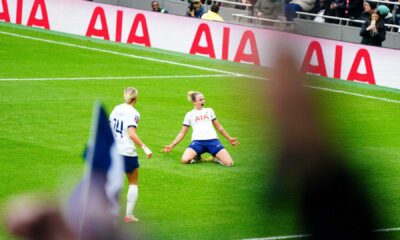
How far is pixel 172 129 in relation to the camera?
2120 cm

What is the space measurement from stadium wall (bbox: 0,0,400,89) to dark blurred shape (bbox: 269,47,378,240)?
2367 cm

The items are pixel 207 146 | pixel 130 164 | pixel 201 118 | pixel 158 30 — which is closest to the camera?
pixel 130 164

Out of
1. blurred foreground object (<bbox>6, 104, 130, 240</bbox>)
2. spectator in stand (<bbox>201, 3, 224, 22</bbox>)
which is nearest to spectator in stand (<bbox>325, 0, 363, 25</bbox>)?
spectator in stand (<bbox>201, 3, 224, 22</bbox>)

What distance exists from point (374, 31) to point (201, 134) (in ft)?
42.4

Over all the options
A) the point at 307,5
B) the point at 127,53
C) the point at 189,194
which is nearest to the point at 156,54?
the point at 127,53

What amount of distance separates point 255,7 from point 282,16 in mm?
259

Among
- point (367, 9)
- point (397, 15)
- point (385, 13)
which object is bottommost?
point (397, 15)

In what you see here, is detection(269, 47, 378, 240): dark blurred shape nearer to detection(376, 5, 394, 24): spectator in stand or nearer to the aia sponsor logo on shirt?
the aia sponsor logo on shirt

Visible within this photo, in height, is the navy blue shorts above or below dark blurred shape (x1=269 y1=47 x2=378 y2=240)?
below

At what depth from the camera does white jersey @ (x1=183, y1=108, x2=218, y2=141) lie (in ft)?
57.5

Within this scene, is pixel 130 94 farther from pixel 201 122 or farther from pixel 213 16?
pixel 213 16

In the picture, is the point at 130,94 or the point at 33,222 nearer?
the point at 33,222

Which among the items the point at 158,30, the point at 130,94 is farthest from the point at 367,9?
the point at 130,94

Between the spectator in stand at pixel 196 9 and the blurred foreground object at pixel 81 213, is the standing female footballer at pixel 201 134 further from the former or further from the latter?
the spectator in stand at pixel 196 9
